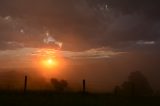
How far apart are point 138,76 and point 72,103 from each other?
9037 centimetres

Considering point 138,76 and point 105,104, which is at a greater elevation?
point 138,76

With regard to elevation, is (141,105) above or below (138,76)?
below

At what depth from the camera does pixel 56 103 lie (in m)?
27.2

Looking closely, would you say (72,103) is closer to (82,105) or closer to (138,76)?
(82,105)

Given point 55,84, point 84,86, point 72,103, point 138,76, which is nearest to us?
point 72,103

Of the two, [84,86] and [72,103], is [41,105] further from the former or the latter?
[84,86]

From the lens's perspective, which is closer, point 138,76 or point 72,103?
point 72,103

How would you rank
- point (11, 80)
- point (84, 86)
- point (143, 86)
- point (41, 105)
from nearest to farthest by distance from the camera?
point (41, 105) < point (84, 86) < point (11, 80) < point (143, 86)

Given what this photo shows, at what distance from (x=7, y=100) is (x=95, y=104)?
25.4ft

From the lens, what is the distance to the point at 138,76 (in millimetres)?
115250

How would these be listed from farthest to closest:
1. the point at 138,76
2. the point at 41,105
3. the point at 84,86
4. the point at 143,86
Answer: the point at 138,76
the point at 143,86
the point at 84,86
the point at 41,105

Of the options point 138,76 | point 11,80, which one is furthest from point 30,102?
point 138,76

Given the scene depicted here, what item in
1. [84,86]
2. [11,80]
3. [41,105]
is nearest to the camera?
[41,105]

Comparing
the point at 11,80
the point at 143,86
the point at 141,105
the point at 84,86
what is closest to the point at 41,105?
the point at 141,105
